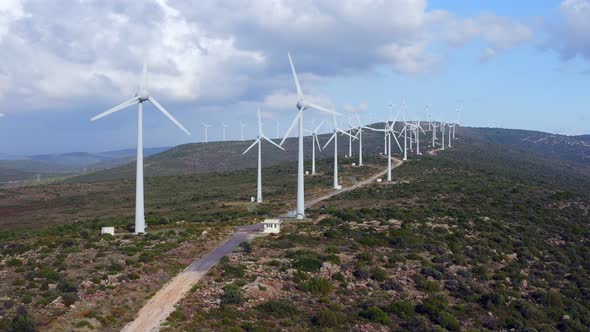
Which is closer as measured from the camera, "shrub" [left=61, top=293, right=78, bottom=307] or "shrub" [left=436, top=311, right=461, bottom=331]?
"shrub" [left=61, top=293, right=78, bottom=307]

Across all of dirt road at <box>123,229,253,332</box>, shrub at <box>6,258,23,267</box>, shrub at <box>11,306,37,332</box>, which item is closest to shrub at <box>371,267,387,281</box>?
dirt road at <box>123,229,253,332</box>

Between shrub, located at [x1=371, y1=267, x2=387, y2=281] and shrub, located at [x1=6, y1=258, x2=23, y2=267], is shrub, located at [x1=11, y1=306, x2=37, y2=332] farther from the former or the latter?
shrub, located at [x1=371, y1=267, x2=387, y2=281]

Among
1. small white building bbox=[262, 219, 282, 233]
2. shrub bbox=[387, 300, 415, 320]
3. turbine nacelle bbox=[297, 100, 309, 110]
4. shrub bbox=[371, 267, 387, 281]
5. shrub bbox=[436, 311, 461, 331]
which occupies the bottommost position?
shrub bbox=[436, 311, 461, 331]

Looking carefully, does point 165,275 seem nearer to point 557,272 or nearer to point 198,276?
point 198,276

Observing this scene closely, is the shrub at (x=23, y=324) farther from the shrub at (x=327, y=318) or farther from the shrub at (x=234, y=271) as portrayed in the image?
the shrub at (x=327, y=318)

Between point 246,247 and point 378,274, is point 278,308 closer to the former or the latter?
point 378,274

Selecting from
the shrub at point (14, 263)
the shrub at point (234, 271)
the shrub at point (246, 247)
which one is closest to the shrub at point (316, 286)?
the shrub at point (234, 271)
